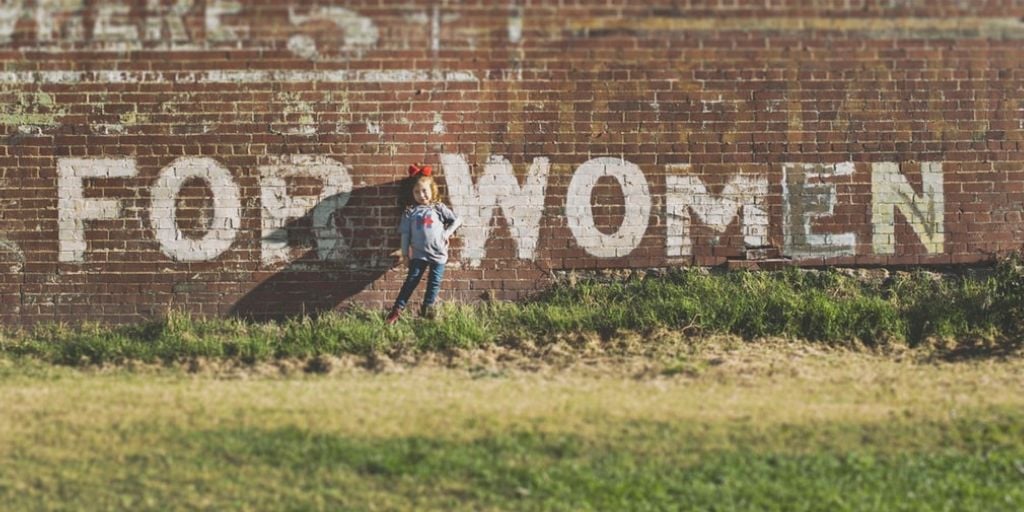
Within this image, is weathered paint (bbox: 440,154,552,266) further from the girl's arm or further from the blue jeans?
the blue jeans

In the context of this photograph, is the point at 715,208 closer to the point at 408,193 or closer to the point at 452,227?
the point at 452,227

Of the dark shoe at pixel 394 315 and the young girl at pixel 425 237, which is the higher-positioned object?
the young girl at pixel 425 237

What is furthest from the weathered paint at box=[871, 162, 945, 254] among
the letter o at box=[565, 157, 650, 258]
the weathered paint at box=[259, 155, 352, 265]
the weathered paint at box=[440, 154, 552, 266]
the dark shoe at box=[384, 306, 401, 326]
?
the weathered paint at box=[259, 155, 352, 265]

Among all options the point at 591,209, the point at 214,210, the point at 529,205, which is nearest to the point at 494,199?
the point at 529,205

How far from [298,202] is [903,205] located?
4.85 meters

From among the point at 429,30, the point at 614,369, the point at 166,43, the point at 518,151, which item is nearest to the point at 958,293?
the point at 614,369

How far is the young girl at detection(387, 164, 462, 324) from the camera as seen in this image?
7.74m

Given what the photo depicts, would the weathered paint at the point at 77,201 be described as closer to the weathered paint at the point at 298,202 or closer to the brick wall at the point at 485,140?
the brick wall at the point at 485,140

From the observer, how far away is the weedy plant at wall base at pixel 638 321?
730cm

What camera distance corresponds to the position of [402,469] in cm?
500

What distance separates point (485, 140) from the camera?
8008 millimetres

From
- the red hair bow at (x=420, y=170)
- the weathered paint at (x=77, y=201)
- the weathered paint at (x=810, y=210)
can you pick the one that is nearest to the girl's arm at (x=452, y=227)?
the red hair bow at (x=420, y=170)

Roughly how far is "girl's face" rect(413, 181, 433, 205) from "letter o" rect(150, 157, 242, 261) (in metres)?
1.41

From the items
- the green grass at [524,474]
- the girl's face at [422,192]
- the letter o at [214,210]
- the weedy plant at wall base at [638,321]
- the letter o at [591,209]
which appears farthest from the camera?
the letter o at [591,209]
